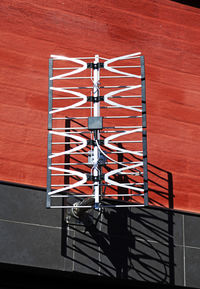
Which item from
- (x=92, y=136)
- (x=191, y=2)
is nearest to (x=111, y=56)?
(x=92, y=136)

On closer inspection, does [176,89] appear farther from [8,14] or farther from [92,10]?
[8,14]

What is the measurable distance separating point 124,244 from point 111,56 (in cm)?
517

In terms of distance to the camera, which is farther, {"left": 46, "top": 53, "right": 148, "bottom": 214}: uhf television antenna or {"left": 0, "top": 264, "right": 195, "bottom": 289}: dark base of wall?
{"left": 0, "top": 264, "right": 195, "bottom": 289}: dark base of wall

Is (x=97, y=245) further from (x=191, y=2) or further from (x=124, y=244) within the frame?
(x=191, y=2)

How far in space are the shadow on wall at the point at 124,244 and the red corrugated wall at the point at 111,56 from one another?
76cm

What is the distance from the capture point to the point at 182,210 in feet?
49.9

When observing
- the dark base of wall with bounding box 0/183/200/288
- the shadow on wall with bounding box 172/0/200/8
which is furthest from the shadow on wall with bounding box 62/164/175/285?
the shadow on wall with bounding box 172/0/200/8

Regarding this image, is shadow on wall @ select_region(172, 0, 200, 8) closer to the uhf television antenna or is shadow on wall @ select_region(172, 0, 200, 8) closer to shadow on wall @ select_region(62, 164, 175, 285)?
the uhf television antenna

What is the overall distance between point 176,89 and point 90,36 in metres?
2.82

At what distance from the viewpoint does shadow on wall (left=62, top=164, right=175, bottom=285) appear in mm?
14094

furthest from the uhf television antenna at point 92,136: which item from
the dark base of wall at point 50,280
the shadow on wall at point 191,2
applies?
the shadow on wall at point 191,2

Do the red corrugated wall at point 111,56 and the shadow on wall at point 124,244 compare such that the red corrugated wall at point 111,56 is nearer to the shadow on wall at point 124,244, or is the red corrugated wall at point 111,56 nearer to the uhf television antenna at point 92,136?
the uhf television antenna at point 92,136

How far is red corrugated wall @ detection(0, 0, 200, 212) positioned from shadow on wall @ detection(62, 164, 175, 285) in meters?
0.76

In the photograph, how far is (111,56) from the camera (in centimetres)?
1598
